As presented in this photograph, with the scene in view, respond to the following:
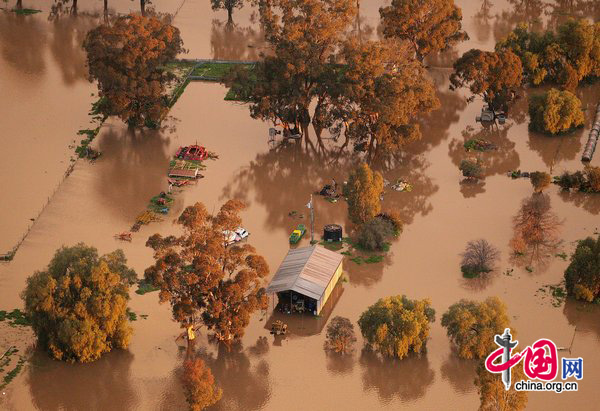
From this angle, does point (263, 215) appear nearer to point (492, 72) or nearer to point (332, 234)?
point (332, 234)

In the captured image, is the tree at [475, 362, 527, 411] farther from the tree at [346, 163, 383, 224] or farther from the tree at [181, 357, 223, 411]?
the tree at [346, 163, 383, 224]

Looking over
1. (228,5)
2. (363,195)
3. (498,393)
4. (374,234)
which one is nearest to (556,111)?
(363,195)

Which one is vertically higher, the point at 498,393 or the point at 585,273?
the point at 585,273

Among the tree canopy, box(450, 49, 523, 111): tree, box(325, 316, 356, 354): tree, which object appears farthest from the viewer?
the tree canopy

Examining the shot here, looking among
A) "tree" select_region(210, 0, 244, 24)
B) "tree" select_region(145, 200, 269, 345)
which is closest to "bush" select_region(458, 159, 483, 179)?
"tree" select_region(145, 200, 269, 345)

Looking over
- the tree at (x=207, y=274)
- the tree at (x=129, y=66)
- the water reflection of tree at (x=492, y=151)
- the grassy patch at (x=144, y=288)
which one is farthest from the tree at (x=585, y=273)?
the tree at (x=129, y=66)

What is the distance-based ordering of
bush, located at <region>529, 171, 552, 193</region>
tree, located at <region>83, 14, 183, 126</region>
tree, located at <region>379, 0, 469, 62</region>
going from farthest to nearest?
tree, located at <region>379, 0, 469, 62</region> < tree, located at <region>83, 14, 183, 126</region> < bush, located at <region>529, 171, 552, 193</region>

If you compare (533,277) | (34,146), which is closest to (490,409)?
(533,277)
